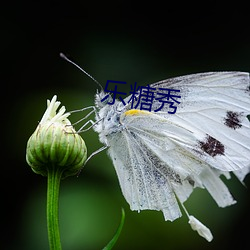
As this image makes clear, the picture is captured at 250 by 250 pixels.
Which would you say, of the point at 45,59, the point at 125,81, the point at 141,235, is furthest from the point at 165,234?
the point at 45,59

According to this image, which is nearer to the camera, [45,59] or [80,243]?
[80,243]

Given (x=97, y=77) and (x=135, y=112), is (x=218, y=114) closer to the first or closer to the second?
(x=135, y=112)

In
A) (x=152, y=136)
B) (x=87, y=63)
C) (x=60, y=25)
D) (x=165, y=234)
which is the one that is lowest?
(x=165, y=234)

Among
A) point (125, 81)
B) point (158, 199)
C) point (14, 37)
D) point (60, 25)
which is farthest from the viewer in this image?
point (60, 25)

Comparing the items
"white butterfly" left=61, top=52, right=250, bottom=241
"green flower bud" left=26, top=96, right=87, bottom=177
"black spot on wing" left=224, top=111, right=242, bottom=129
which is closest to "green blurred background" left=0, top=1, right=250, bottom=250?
"white butterfly" left=61, top=52, right=250, bottom=241

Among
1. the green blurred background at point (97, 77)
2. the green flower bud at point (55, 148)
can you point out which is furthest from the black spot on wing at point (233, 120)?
the green blurred background at point (97, 77)

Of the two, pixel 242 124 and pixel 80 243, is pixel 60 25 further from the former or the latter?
pixel 242 124

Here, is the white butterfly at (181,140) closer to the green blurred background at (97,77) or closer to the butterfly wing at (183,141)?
the butterfly wing at (183,141)

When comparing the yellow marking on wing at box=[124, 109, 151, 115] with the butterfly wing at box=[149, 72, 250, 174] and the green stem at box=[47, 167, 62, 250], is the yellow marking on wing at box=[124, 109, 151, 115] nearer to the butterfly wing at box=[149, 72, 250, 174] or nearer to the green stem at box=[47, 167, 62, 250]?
the butterfly wing at box=[149, 72, 250, 174]
